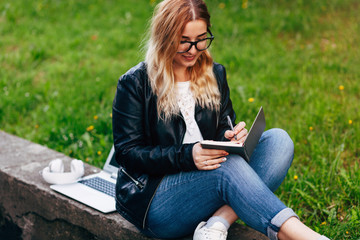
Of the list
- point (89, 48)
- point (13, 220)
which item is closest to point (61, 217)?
point (13, 220)

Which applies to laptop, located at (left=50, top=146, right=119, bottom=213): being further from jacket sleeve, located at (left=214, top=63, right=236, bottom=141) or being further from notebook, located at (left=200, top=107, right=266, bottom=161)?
notebook, located at (left=200, top=107, right=266, bottom=161)

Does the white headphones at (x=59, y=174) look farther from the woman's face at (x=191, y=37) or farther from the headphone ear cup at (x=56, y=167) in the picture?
the woman's face at (x=191, y=37)

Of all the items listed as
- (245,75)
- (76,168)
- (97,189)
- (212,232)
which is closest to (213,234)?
(212,232)

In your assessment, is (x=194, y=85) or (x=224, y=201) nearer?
(x=224, y=201)

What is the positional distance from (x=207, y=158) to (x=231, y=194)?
199 millimetres

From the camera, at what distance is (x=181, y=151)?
7.07 ft

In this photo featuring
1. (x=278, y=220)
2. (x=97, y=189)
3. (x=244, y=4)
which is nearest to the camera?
(x=278, y=220)

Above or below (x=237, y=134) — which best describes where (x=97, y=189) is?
below

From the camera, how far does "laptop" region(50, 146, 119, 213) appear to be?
265cm

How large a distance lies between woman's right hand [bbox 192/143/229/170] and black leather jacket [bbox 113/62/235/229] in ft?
0.11

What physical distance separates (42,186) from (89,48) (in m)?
3.16

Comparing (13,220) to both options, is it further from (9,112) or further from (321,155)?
(321,155)

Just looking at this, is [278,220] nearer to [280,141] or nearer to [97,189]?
[280,141]

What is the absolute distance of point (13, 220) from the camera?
3098 mm
